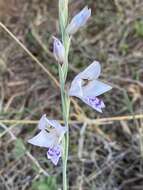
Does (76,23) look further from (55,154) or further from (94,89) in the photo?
(55,154)

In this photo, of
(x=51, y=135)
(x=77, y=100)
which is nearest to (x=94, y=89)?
(x=51, y=135)

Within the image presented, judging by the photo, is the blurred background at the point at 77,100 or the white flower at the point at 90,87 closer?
the white flower at the point at 90,87

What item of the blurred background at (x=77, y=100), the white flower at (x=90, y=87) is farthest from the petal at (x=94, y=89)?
the blurred background at (x=77, y=100)

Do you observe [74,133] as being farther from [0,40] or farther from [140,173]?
[0,40]

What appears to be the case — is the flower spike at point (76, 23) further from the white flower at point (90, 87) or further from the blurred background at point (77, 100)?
the blurred background at point (77, 100)

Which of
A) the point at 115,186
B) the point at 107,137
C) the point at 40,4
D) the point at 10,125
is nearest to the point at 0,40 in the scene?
the point at 40,4
